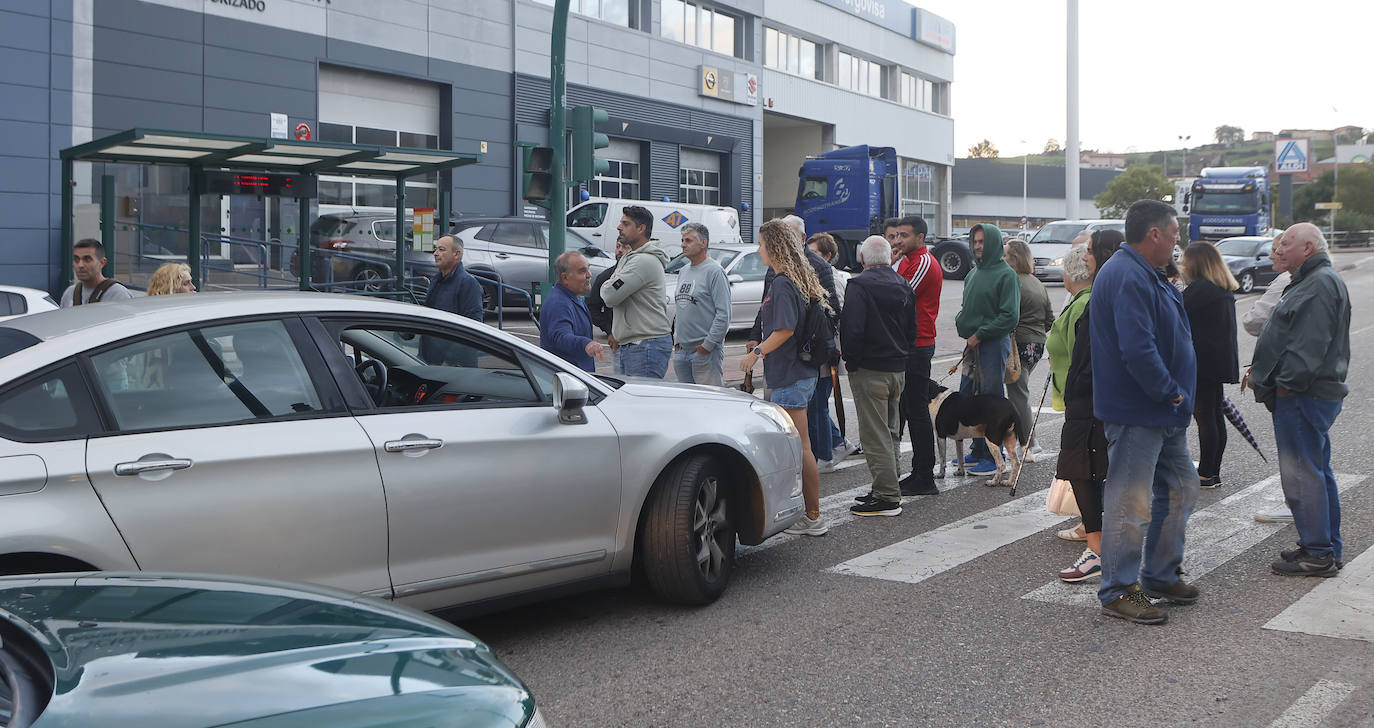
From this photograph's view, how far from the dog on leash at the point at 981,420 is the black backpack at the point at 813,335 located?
137 centimetres

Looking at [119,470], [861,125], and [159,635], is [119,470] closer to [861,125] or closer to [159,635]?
[159,635]

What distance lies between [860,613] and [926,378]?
121 inches

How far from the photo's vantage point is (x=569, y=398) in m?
4.80

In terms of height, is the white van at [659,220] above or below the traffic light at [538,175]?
above

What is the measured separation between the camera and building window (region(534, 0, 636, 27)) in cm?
3094

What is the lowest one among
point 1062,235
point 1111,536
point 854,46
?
point 1111,536

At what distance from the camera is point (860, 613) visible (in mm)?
5387

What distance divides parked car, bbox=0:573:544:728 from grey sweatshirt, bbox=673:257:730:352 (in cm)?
577

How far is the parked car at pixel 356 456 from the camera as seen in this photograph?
3770 mm

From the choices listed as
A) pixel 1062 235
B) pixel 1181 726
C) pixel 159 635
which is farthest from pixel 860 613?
pixel 1062 235

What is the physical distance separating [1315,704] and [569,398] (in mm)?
2932

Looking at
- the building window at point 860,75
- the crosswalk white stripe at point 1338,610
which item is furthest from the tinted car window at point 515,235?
the building window at point 860,75

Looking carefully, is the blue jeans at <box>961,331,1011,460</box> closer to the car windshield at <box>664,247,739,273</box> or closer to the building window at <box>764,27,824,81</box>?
the car windshield at <box>664,247,739,273</box>

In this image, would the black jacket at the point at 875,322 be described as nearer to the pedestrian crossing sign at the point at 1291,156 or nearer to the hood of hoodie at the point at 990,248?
the hood of hoodie at the point at 990,248
